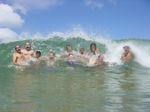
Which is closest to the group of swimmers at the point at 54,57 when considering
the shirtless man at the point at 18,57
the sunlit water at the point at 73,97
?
the shirtless man at the point at 18,57

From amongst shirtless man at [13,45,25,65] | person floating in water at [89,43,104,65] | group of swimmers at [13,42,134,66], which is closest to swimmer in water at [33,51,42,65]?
group of swimmers at [13,42,134,66]

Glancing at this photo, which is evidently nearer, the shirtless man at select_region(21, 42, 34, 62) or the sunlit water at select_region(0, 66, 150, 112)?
the sunlit water at select_region(0, 66, 150, 112)

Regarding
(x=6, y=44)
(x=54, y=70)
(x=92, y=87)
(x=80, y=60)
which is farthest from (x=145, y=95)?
(x=6, y=44)

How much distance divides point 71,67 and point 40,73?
2.54m

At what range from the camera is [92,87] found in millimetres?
10039

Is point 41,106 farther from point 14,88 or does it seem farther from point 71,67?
point 71,67

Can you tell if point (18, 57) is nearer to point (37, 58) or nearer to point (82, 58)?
point (37, 58)

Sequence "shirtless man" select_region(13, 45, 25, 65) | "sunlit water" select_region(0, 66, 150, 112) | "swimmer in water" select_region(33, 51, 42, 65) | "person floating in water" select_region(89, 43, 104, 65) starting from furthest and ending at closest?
"person floating in water" select_region(89, 43, 104, 65) < "shirtless man" select_region(13, 45, 25, 65) < "swimmer in water" select_region(33, 51, 42, 65) < "sunlit water" select_region(0, 66, 150, 112)

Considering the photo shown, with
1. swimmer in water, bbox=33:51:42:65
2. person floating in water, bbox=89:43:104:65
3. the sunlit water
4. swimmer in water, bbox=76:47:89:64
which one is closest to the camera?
the sunlit water

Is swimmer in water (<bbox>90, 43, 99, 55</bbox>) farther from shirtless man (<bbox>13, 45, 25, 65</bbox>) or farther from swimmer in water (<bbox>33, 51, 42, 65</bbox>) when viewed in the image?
shirtless man (<bbox>13, 45, 25, 65</bbox>)

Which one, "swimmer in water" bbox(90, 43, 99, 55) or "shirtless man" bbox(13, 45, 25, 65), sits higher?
"swimmer in water" bbox(90, 43, 99, 55)

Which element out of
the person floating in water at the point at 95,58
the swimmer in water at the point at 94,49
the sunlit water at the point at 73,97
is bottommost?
the sunlit water at the point at 73,97

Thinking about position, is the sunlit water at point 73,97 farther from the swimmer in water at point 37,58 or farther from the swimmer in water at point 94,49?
the swimmer in water at point 94,49

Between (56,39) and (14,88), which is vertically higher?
(56,39)
